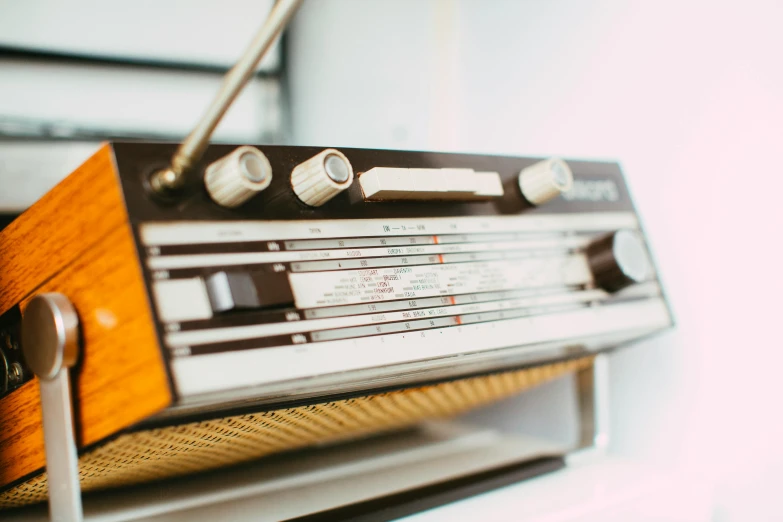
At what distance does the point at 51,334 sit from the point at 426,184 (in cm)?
30

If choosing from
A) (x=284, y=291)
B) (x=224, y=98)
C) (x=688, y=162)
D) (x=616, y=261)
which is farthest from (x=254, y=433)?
(x=688, y=162)

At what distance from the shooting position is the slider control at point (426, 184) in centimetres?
49

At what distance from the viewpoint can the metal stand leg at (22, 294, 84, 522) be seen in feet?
1.29

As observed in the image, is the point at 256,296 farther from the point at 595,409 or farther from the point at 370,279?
the point at 595,409

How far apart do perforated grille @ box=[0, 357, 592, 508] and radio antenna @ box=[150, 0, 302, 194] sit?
17 centimetres

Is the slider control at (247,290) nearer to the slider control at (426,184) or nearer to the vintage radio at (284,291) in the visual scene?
the vintage radio at (284,291)

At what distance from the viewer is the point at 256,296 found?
1.31ft

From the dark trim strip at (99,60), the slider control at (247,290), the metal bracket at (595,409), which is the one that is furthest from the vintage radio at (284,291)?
the dark trim strip at (99,60)

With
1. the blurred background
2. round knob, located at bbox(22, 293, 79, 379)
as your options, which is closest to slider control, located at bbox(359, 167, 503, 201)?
round knob, located at bbox(22, 293, 79, 379)

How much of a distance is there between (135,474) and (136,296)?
27 centimetres

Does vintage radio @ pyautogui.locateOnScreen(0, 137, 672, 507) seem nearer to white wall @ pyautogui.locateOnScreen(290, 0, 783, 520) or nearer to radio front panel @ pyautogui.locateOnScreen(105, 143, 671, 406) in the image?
radio front panel @ pyautogui.locateOnScreen(105, 143, 671, 406)

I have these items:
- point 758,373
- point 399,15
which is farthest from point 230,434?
point 399,15

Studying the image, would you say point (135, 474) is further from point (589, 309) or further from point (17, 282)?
point (589, 309)

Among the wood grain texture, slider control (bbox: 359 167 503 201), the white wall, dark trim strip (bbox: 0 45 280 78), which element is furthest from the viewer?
dark trim strip (bbox: 0 45 280 78)
